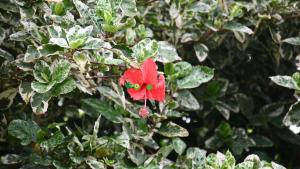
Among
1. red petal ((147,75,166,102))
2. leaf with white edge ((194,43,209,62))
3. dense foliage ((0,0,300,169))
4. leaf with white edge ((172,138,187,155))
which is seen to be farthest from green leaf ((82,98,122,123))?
leaf with white edge ((194,43,209,62))

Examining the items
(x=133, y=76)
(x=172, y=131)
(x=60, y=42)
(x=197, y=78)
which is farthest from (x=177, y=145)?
(x=60, y=42)

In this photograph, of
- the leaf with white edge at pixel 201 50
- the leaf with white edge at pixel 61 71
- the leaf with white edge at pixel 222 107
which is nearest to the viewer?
the leaf with white edge at pixel 61 71

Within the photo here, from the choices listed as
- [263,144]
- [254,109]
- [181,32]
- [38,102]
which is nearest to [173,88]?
[181,32]

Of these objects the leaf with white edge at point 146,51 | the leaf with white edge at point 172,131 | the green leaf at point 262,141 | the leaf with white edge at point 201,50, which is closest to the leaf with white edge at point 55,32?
the leaf with white edge at point 146,51

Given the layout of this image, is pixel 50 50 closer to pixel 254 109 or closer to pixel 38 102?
pixel 38 102

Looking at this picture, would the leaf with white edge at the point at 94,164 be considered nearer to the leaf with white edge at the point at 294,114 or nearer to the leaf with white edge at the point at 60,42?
the leaf with white edge at the point at 60,42

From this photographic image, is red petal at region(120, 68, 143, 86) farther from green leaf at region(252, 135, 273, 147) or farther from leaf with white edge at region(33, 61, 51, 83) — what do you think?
green leaf at region(252, 135, 273, 147)

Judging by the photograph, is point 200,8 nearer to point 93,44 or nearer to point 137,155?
point 137,155
